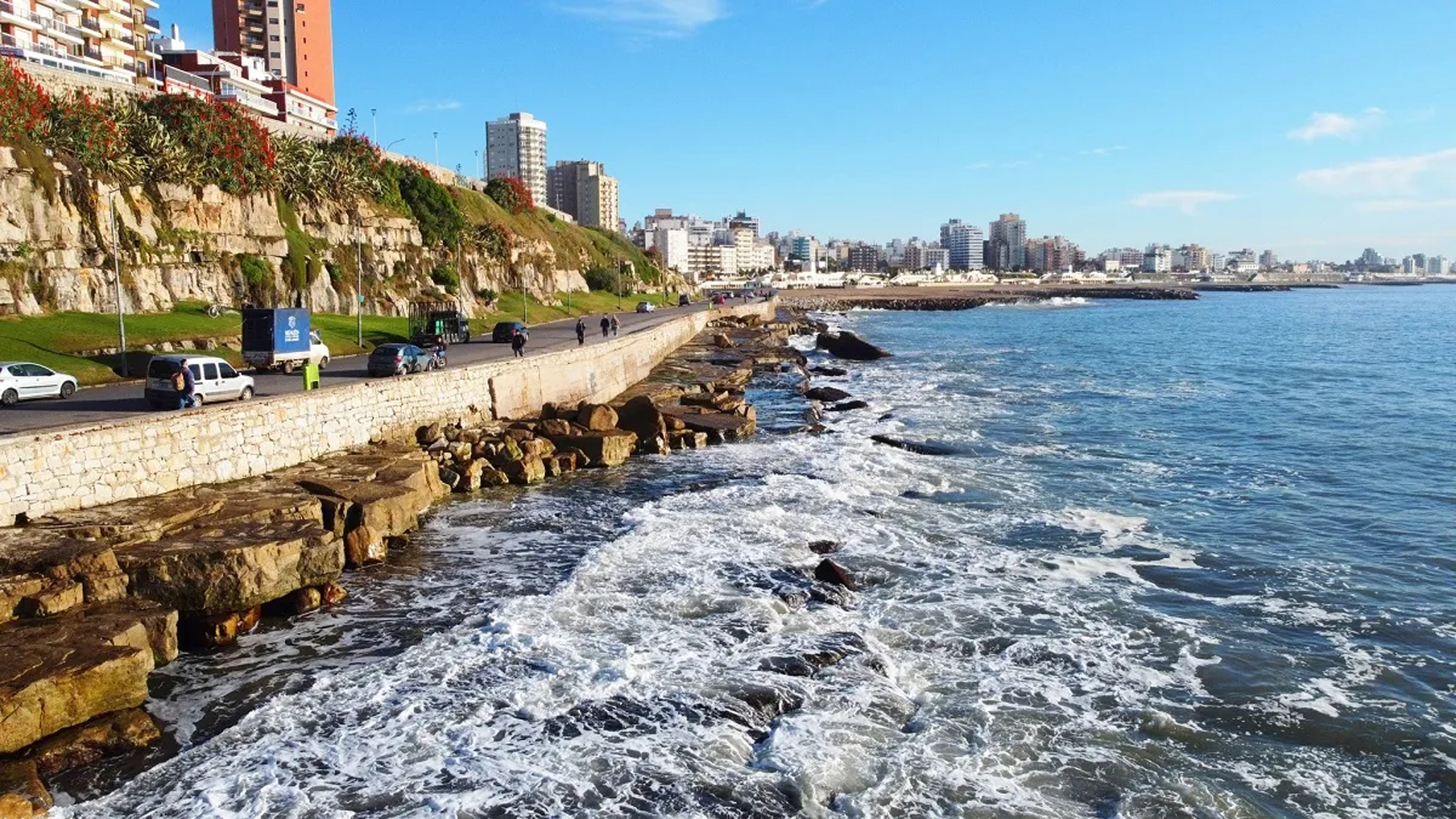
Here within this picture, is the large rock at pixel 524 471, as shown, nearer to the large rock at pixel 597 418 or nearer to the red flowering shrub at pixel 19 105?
the large rock at pixel 597 418

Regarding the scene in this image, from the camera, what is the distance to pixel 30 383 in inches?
958

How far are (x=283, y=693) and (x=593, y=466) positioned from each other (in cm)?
1567

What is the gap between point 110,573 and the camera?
46.6 feet

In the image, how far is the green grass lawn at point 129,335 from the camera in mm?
29438

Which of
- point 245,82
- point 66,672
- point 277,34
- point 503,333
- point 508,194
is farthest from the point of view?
point 277,34

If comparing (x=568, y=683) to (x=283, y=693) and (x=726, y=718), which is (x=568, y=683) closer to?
(x=726, y=718)

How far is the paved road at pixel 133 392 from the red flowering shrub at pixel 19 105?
14.3m

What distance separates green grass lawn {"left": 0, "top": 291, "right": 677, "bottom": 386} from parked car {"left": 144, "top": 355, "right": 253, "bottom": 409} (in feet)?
24.6

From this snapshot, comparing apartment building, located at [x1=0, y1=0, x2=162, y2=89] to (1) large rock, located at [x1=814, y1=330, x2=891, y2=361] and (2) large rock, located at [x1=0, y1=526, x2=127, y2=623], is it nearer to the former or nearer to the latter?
(1) large rock, located at [x1=814, y1=330, x2=891, y2=361]

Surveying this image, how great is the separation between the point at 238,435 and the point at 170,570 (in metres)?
7.00

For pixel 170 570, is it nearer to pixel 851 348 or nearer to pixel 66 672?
pixel 66 672

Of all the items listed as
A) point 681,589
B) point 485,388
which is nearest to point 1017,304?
point 485,388

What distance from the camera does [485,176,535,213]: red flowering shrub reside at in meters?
89.9

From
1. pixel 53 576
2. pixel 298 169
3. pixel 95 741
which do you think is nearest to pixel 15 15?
pixel 298 169
